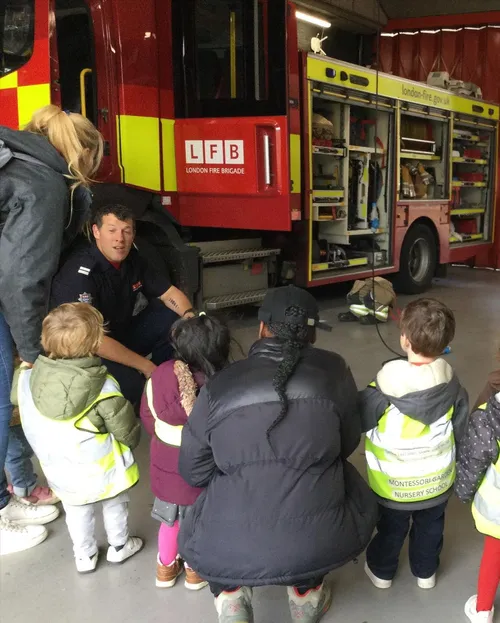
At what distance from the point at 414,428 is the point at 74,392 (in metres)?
1.04

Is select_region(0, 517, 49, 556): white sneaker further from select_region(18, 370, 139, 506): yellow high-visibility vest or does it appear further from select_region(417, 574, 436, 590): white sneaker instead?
select_region(417, 574, 436, 590): white sneaker

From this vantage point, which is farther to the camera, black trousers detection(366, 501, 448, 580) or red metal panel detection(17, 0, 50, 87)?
red metal panel detection(17, 0, 50, 87)

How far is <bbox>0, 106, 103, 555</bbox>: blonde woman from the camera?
215 cm

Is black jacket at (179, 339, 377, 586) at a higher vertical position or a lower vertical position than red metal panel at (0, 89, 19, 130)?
lower

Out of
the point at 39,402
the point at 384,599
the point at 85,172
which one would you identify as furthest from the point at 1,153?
the point at 384,599

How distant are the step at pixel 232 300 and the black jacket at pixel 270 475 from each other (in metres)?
3.58

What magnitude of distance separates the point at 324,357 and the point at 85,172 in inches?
48.4

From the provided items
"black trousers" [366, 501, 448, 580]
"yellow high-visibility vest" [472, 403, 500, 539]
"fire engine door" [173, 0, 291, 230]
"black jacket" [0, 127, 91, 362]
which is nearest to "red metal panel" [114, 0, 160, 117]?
"fire engine door" [173, 0, 291, 230]

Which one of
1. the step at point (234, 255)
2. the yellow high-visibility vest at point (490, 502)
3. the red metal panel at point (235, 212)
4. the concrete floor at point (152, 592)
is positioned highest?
the red metal panel at point (235, 212)

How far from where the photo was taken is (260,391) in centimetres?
161

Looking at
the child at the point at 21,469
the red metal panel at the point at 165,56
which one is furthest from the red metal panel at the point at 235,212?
the child at the point at 21,469

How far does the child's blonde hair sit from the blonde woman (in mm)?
170

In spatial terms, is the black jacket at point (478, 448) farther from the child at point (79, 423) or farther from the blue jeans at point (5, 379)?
the blue jeans at point (5, 379)

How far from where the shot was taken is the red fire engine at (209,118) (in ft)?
15.3
